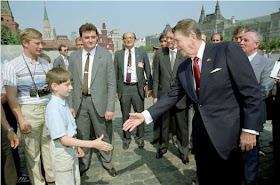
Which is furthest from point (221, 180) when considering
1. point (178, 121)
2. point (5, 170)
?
point (5, 170)

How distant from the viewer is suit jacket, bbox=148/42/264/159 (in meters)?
2.13

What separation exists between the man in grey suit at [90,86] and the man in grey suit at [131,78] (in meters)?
→ 1.39

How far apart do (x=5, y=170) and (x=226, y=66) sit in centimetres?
249

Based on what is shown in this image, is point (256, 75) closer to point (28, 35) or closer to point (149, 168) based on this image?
point (149, 168)

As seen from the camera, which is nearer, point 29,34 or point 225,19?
point 29,34

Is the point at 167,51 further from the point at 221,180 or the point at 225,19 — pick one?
the point at 225,19

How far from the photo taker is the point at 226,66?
222 centimetres

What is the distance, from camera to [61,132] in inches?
96.6

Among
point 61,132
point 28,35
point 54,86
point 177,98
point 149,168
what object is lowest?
point 149,168

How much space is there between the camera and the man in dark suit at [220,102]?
2143 millimetres

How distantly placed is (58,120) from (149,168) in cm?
223

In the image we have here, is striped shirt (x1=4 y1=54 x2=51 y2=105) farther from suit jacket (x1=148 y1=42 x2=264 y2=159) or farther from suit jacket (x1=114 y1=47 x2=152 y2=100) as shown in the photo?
suit jacket (x1=148 y1=42 x2=264 y2=159)

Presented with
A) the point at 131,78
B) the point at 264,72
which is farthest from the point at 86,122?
the point at 264,72

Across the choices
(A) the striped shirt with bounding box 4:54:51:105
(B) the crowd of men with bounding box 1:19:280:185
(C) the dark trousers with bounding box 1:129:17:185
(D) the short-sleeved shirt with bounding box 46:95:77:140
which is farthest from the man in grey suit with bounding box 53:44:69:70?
(C) the dark trousers with bounding box 1:129:17:185
